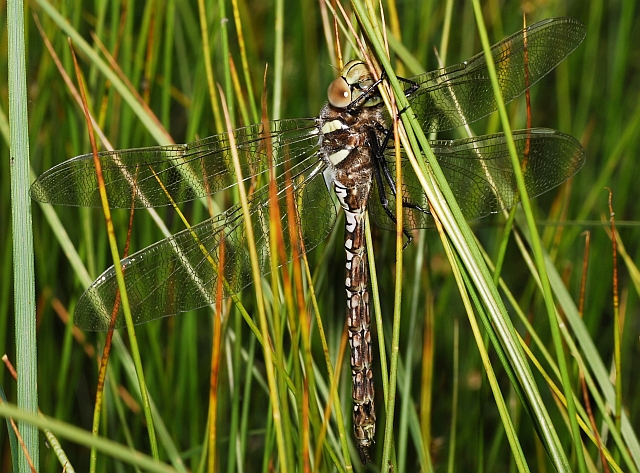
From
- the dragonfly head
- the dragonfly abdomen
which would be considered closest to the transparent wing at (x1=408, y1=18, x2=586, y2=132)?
the dragonfly head

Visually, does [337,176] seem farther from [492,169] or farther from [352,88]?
[492,169]

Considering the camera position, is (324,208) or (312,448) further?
(324,208)

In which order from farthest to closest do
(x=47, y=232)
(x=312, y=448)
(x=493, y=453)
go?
1. (x=47, y=232)
2. (x=493, y=453)
3. (x=312, y=448)

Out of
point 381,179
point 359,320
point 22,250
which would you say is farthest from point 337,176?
point 22,250

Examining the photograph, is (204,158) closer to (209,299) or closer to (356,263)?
(209,299)

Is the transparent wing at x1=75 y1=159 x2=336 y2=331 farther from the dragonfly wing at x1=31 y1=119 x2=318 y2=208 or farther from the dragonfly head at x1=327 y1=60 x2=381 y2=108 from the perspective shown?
the dragonfly head at x1=327 y1=60 x2=381 y2=108

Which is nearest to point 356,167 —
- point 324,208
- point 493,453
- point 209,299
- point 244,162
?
point 324,208

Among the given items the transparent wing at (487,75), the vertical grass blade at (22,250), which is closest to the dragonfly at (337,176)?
the transparent wing at (487,75)
